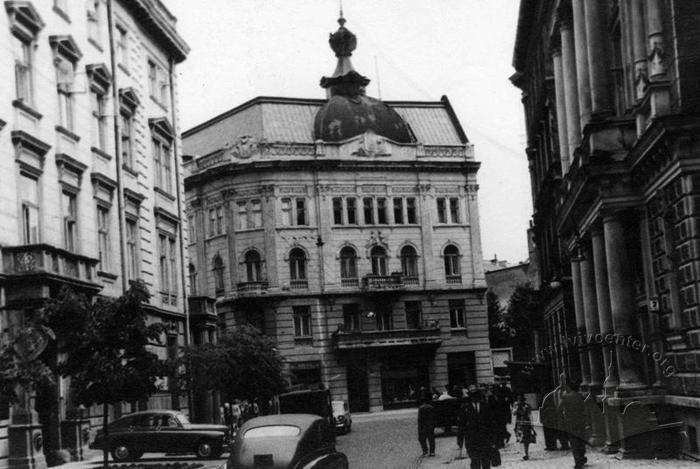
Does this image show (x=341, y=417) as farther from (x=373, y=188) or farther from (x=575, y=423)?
(x=373, y=188)

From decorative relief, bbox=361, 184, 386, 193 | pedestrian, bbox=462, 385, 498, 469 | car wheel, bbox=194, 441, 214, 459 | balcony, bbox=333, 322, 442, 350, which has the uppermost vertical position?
decorative relief, bbox=361, 184, 386, 193

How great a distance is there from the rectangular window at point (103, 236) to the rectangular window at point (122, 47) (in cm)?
580

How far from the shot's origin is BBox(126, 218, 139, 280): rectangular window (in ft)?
117

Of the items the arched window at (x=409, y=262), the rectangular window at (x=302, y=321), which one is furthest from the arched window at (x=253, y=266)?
the arched window at (x=409, y=262)

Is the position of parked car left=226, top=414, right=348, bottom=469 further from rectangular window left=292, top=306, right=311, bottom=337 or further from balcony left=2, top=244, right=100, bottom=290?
rectangular window left=292, top=306, right=311, bottom=337

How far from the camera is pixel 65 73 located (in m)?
30.5

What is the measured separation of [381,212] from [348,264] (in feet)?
12.9

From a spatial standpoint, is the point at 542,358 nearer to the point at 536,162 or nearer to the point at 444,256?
the point at 536,162

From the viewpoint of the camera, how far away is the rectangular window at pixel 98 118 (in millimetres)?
33156

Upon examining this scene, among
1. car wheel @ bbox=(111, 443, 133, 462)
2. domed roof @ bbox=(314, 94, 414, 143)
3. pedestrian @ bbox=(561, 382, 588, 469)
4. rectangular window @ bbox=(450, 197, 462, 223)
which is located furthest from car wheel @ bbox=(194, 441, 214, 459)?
rectangular window @ bbox=(450, 197, 462, 223)

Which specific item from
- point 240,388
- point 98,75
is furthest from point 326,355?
point 98,75

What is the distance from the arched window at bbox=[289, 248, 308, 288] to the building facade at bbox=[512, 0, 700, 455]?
3129 cm

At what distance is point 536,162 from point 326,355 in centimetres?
2071

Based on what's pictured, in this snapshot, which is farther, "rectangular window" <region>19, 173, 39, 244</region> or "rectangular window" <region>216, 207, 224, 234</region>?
"rectangular window" <region>216, 207, 224, 234</region>
